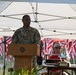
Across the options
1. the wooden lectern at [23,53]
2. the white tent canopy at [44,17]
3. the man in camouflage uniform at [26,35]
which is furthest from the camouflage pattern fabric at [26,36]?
the white tent canopy at [44,17]

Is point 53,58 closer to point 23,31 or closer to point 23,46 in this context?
point 23,31

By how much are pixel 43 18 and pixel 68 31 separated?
4.20 feet

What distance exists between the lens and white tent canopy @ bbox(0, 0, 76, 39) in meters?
6.84

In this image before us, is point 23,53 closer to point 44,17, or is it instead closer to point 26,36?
point 26,36

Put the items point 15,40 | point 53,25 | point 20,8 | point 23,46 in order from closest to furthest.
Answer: point 23,46
point 15,40
point 20,8
point 53,25

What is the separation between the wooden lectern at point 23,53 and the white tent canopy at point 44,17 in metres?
3.30

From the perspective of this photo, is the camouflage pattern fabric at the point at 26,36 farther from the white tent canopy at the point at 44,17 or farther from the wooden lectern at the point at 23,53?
the white tent canopy at the point at 44,17

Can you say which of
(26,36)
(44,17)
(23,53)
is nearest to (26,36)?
(26,36)

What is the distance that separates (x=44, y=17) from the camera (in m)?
7.34

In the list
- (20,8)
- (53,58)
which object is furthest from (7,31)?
(53,58)

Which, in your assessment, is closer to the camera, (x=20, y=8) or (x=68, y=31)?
(x=20, y=8)

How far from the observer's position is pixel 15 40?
390cm

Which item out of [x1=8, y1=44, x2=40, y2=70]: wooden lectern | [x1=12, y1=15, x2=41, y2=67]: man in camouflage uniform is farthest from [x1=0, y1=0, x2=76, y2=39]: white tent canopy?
[x1=8, y1=44, x2=40, y2=70]: wooden lectern

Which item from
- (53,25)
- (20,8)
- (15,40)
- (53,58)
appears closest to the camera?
(15,40)
